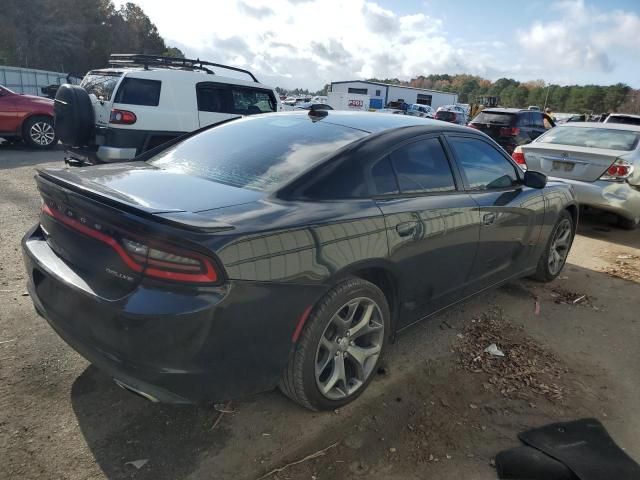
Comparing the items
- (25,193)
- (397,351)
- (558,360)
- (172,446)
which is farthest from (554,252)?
(25,193)

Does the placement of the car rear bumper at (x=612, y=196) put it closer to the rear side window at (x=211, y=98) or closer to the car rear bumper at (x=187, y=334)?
the car rear bumper at (x=187, y=334)

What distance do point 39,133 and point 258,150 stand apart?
1031cm

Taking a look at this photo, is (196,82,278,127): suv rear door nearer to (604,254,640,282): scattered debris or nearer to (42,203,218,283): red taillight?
(604,254,640,282): scattered debris

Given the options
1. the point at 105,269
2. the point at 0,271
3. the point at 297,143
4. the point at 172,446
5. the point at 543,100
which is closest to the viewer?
the point at 105,269

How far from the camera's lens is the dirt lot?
222cm

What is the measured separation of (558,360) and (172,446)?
261cm

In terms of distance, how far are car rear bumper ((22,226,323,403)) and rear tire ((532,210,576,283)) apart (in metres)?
3.07

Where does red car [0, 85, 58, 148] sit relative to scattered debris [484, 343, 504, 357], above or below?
above

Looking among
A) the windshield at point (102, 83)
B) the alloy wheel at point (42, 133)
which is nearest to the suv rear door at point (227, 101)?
the windshield at point (102, 83)

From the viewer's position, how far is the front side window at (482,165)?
3385 mm

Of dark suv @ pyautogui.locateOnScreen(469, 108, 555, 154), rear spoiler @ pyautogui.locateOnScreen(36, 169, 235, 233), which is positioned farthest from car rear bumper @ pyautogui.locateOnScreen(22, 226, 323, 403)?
dark suv @ pyautogui.locateOnScreen(469, 108, 555, 154)

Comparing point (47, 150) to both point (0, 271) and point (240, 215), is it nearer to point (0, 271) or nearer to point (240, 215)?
point (0, 271)

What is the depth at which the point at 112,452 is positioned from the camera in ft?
7.30

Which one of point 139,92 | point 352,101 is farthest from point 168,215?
point 352,101
